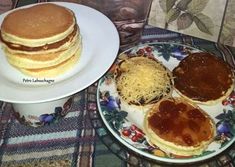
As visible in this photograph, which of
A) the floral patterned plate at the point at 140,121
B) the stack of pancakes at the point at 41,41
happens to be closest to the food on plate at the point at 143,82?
the floral patterned plate at the point at 140,121

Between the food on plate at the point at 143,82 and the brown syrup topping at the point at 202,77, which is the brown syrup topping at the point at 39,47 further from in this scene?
the brown syrup topping at the point at 202,77

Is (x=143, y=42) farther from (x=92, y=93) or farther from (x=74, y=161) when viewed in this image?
(x=74, y=161)

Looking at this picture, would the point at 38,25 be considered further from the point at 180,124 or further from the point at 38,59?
the point at 180,124

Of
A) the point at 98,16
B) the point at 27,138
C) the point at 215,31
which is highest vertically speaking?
the point at 98,16

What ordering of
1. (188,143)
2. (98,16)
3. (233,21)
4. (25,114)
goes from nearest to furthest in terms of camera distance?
1. (188,143)
2. (25,114)
3. (98,16)
4. (233,21)

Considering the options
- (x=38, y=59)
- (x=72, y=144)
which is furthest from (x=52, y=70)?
(x=72, y=144)

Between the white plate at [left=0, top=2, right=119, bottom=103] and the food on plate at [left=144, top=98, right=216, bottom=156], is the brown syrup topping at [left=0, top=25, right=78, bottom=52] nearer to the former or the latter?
the white plate at [left=0, top=2, right=119, bottom=103]

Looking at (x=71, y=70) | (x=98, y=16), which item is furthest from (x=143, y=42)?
(x=71, y=70)
